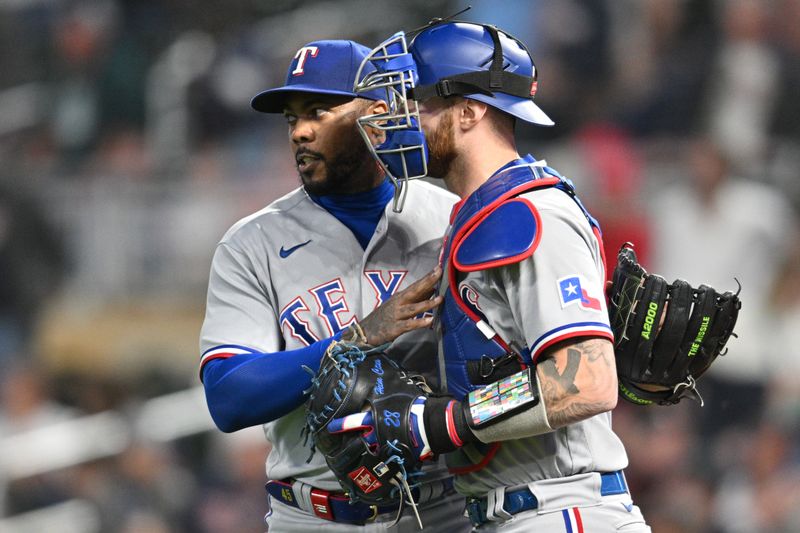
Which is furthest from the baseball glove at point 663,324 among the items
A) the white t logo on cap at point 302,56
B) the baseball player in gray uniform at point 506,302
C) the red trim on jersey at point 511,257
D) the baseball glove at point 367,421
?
the white t logo on cap at point 302,56

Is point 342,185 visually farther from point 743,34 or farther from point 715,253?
point 743,34

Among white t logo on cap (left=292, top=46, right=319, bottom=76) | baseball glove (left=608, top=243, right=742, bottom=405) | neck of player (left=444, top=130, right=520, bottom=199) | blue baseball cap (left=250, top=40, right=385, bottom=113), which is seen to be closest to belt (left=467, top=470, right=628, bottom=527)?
baseball glove (left=608, top=243, right=742, bottom=405)

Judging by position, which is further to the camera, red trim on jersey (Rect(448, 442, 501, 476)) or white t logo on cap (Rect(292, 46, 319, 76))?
white t logo on cap (Rect(292, 46, 319, 76))

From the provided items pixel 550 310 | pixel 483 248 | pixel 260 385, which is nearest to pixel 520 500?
pixel 550 310

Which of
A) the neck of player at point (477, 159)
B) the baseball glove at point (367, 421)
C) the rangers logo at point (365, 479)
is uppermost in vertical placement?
the neck of player at point (477, 159)

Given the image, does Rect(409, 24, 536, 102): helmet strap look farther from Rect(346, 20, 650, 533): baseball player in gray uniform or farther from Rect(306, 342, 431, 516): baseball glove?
Rect(306, 342, 431, 516): baseball glove

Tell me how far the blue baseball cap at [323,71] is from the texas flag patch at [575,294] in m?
0.89

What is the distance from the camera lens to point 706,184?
6.24 metres

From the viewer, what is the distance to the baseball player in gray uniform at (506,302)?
2.63 m

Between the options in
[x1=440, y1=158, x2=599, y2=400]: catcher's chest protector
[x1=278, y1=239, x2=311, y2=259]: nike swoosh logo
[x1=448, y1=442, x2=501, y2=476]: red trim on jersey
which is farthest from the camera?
[x1=278, y1=239, x2=311, y2=259]: nike swoosh logo

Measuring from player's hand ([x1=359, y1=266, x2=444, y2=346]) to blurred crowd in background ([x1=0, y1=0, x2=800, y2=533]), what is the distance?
274cm

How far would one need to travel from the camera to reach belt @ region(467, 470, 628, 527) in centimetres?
278

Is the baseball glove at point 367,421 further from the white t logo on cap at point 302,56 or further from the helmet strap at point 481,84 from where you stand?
the white t logo on cap at point 302,56

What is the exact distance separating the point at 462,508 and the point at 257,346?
0.72m
